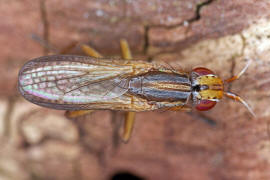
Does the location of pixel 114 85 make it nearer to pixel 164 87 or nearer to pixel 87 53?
pixel 164 87

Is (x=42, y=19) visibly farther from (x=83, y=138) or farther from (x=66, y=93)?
(x=83, y=138)

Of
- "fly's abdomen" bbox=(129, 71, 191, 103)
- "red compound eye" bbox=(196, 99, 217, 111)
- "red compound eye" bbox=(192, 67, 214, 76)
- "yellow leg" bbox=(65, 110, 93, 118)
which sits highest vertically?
"red compound eye" bbox=(192, 67, 214, 76)

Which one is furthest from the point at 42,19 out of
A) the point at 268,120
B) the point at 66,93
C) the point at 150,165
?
the point at 268,120

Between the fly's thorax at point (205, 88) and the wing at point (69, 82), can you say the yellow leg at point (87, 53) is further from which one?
the fly's thorax at point (205, 88)

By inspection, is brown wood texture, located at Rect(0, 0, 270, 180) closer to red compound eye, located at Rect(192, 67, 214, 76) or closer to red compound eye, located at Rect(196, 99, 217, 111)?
red compound eye, located at Rect(192, 67, 214, 76)

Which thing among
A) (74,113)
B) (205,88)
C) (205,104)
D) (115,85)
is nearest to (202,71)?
(205,88)

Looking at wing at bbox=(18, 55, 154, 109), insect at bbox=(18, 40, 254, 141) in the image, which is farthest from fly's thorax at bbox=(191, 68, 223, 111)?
wing at bbox=(18, 55, 154, 109)

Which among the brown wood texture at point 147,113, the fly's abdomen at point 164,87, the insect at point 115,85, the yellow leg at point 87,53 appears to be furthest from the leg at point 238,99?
the yellow leg at point 87,53
